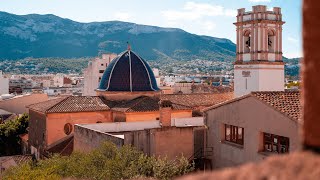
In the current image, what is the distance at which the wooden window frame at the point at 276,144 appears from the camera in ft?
43.9

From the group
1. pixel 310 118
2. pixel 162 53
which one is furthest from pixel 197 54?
pixel 310 118

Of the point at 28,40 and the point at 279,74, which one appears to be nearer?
the point at 279,74

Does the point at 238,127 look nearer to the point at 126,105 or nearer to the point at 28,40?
the point at 126,105

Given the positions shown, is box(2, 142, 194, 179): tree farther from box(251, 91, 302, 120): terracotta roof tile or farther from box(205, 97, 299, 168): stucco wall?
box(251, 91, 302, 120): terracotta roof tile

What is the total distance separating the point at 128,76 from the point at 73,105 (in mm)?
5028

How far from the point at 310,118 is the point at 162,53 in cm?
19488

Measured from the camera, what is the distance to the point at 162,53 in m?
196

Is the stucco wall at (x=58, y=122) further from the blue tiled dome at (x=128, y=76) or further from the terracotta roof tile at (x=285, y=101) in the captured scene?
the terracotta roof tile at (x=285, y=101)

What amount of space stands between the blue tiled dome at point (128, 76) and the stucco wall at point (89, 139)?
32.0ft

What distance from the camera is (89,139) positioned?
20.8 metres

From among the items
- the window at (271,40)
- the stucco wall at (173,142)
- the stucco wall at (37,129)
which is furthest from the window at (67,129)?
the window at (271,40)

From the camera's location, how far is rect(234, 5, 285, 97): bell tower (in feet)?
117

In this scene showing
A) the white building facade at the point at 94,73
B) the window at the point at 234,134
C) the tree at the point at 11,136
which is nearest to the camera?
the window at the point at 234,134

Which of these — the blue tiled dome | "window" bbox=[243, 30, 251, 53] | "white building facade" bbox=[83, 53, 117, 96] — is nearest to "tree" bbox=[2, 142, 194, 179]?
the blue tiled dome
